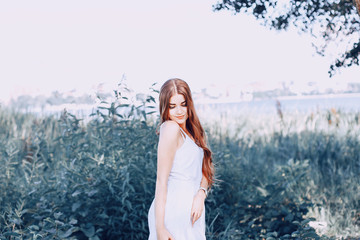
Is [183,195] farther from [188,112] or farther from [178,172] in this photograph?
[188,112]

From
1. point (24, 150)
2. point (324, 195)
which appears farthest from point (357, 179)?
point (24, 150)

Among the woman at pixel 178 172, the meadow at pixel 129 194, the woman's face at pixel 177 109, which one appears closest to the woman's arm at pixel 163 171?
the woman at pixel 178 172

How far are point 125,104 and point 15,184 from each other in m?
1.87

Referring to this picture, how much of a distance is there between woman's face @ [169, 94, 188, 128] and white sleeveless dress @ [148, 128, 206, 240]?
0.33 ft

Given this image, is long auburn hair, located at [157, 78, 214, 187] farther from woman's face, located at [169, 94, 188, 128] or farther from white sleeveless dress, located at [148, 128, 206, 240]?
white sleeveless dress, located at [148, 128, 206, 240]

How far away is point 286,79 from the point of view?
10288 centimetres

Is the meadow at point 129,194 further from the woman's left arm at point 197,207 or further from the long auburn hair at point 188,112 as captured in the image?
the woman's left arm at point 197,207

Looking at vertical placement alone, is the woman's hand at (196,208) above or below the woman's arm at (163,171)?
below

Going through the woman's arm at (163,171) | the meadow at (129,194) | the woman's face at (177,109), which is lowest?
the meadow at (129,194)

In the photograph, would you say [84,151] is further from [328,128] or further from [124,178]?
[328,128]

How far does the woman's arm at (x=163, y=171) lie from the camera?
2.58m

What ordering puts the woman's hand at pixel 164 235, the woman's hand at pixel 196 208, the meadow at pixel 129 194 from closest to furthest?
the woman's hand at pixel 164 235, the woman's hand at pixel 196 208, the meadow at pixel 129 194

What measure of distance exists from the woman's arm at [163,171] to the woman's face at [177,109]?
6.3 inches

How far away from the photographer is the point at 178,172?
8.79 feet
